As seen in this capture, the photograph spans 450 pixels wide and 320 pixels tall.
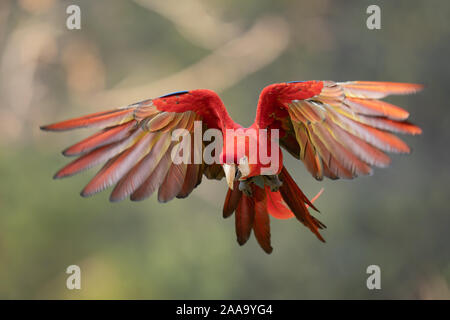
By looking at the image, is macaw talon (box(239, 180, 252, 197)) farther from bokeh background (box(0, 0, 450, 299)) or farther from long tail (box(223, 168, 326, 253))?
bokeh background (box(0, 0, 450, 299))

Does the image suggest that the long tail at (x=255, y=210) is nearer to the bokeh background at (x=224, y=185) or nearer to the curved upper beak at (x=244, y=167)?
the curved upper beak at (x=244, y=167)

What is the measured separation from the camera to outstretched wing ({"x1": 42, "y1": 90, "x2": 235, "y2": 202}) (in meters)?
1.61

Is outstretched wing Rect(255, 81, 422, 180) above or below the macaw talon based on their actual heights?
above

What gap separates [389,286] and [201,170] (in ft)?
8.79

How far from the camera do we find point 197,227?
4098 millimetres

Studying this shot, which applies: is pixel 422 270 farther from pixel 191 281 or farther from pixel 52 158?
pixel 52 158

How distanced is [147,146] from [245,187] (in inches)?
13.8

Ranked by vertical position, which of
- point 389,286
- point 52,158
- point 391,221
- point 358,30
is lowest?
point 389,286

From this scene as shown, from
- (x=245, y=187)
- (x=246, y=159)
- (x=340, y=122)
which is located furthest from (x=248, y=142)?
(x=340, y=122)

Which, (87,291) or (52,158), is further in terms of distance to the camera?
(52,158)

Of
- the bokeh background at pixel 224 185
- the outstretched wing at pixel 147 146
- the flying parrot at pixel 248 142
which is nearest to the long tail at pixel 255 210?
the flying parrot at pixel 248 142

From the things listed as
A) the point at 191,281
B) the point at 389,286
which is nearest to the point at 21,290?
the point at 191,281

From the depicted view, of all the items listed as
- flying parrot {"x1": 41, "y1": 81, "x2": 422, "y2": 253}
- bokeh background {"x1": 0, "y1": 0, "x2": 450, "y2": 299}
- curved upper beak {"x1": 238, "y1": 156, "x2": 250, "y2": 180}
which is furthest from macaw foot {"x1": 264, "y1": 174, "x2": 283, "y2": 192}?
bokeh background {"x1": 0, "y1": 0, "x2": 450, "y2": 299}

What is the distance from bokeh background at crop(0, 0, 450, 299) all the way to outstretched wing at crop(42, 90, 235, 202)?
2313mm
